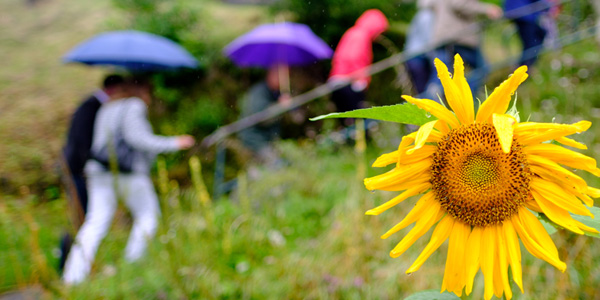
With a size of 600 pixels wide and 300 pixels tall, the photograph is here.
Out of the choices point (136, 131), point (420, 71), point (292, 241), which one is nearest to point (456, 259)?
point (292, 241)

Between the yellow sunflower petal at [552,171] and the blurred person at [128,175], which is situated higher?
the yellow sunflower petal at [552,171]

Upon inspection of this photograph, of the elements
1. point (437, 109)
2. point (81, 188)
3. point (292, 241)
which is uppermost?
point (437, 109)

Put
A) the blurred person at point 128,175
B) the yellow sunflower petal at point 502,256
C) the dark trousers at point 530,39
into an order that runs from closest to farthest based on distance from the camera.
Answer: the yellow sunflower petal at point 502,256 < the blurred person at point 128,175 < the dark trousers at point 530,39

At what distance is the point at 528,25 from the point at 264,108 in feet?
Result: 9.71

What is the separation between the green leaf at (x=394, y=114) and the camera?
646 millimetres

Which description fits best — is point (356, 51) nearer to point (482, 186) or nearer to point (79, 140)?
point (79, 140)

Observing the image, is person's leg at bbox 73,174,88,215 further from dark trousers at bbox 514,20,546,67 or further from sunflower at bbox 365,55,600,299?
dark trousers at bbox 514,20,546,67

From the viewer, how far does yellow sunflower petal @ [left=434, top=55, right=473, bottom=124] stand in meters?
0.73

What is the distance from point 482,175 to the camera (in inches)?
30.5

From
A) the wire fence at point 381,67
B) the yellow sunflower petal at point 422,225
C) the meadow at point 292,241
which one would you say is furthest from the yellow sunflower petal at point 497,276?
the wire fence at point 381,67

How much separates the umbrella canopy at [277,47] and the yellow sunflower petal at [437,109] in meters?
4.79

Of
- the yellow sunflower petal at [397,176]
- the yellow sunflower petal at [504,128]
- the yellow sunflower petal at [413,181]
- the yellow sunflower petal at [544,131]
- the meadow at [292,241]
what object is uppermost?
the yellow sunflower petal at [504,128]

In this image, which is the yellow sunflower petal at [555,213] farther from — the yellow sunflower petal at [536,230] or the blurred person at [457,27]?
the blurred person at [457,27]

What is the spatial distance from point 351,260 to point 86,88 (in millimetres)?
7269
